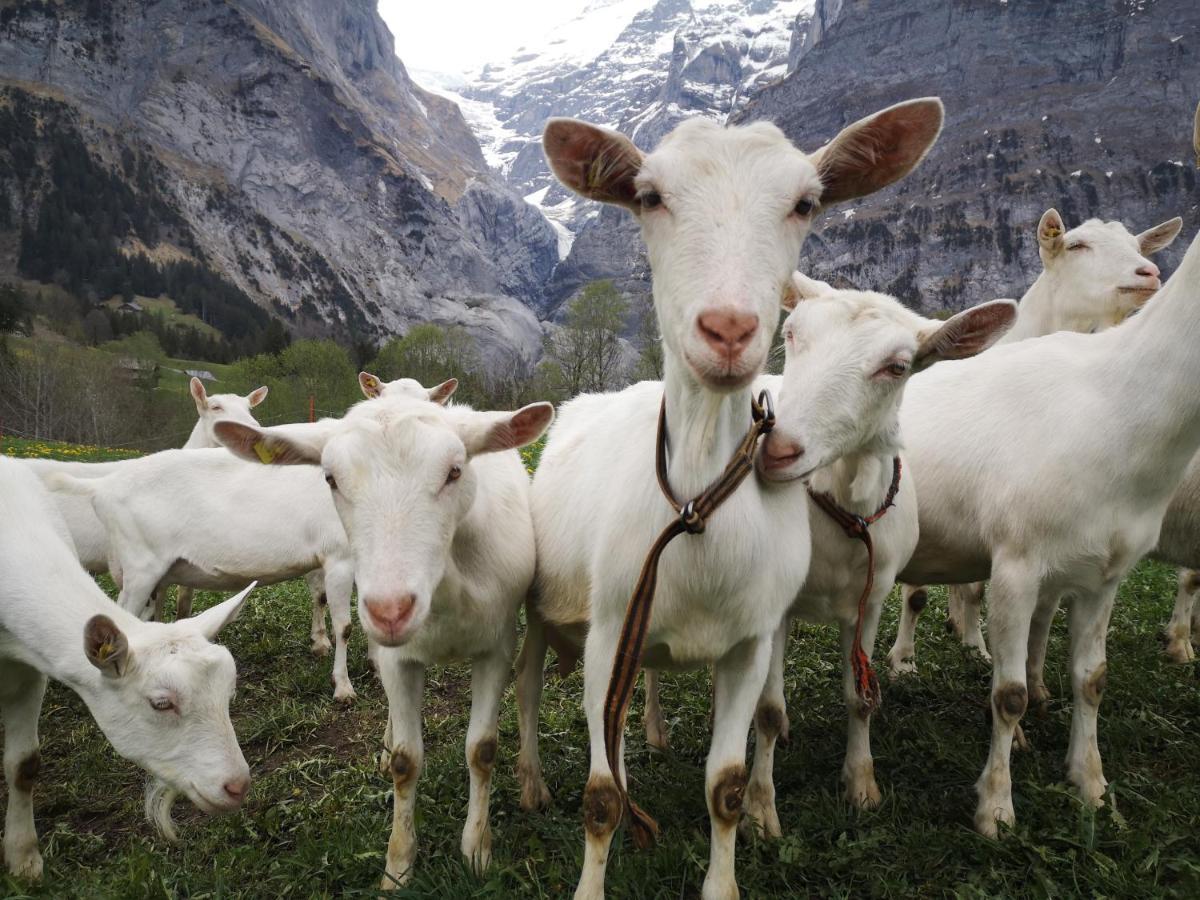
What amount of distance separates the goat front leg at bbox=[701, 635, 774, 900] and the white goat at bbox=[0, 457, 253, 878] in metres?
2.40

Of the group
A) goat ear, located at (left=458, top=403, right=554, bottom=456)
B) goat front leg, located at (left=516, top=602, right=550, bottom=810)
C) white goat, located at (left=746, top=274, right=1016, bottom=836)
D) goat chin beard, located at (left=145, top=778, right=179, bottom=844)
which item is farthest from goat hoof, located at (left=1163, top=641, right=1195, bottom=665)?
A: goat chin beard, located at (left=145, top=778, right=179, bottom=844)

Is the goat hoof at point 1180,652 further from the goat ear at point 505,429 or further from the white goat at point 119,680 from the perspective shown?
the white goat at point 119,680

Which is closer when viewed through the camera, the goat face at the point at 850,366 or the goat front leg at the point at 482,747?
the goat face at the point at 850,366

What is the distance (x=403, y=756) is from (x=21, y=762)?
232cm

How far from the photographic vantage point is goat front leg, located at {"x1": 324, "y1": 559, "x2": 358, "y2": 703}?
5.96m

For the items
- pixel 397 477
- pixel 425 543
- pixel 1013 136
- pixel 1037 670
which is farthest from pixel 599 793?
pixel 1013 136

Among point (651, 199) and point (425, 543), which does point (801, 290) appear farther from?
point (425, 543)

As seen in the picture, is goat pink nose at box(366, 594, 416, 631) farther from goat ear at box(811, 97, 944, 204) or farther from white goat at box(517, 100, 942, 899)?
goat ear at box(811, 97, 944, 204)

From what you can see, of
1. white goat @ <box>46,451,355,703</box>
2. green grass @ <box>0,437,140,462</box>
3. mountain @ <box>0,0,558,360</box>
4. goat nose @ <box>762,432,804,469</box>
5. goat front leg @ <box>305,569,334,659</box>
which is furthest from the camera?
mountain @ <box>0,0,558,360</box>

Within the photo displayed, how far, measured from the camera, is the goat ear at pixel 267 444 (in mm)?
3131

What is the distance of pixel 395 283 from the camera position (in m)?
146

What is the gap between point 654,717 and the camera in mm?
4727

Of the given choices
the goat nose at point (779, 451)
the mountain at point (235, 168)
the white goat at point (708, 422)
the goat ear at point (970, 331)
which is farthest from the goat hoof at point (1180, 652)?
the mountain at point (235, 168)

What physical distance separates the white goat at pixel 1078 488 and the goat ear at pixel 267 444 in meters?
3.39
